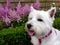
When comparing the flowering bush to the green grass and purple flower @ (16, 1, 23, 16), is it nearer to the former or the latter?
purple flower @ (16, 1, 23, 16)

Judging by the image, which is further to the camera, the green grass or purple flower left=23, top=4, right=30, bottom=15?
A: purple flower left=23, top=4, right=30, bottom=15

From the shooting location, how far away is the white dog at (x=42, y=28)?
5670 mm

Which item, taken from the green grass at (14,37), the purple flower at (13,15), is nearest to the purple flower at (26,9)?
the purple flower at (13,15)

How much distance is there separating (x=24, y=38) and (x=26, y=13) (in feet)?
3.23

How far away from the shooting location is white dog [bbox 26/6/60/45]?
18.6ft

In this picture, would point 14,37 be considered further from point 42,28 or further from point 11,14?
point 42,28

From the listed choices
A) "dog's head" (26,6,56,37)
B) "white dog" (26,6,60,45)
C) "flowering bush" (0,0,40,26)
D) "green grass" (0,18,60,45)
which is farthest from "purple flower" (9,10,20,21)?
"dog's head" (26,6,56,37)

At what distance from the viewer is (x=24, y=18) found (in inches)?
311

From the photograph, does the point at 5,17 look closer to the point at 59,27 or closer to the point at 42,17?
the point at 59,27

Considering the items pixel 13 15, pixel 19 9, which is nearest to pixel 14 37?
pixel 13 15

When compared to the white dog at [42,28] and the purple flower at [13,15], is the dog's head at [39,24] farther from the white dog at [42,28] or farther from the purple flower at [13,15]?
the purple flower at [13,15]

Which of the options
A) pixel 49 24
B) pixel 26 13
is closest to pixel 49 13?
pixel 49 24

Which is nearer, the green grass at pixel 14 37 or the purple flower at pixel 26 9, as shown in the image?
the green grass at pixel 14 37

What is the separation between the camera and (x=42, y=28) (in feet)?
18.8
